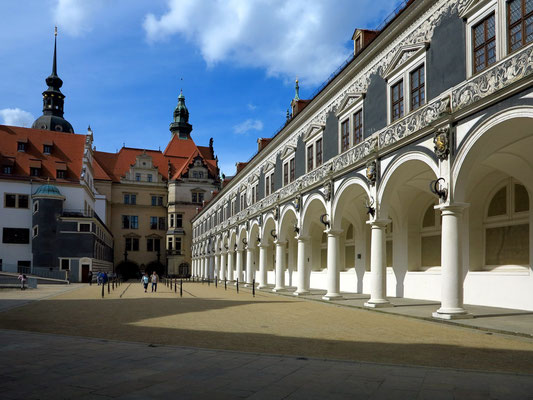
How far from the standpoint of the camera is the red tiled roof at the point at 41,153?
177 ft

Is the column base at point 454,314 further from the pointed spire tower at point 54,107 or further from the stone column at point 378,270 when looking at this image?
Result: the pointed spire tower at point 54,107

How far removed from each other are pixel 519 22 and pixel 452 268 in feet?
23.1

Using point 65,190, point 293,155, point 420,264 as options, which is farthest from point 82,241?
point 420,264

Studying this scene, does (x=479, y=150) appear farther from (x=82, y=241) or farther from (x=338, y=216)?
(x=82, y=241)

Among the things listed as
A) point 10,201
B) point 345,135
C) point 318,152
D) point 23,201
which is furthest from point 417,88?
point 10,201

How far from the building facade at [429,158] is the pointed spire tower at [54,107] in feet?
218

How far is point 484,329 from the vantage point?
12.1m

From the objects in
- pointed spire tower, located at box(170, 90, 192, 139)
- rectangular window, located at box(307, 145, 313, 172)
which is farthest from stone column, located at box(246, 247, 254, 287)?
pointed spire tower, located at box(170, 90, 192, 139)

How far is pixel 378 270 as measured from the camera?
61.5ft

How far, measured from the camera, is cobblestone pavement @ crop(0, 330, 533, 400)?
6238 millimetres

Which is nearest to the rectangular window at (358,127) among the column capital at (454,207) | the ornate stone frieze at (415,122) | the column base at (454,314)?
the ornate stone frieze at (415,122)

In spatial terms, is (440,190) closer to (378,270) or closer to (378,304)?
(378,270)

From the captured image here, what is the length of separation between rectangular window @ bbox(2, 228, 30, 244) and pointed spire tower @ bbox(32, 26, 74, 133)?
123 feet

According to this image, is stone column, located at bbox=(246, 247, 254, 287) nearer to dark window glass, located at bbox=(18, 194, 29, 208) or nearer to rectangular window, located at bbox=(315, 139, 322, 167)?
rectangular window, located at bbox=(315, 139, 322, 167)
